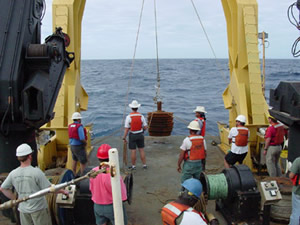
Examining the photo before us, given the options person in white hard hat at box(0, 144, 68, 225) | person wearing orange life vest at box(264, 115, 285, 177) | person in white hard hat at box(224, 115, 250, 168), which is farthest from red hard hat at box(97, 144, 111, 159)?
person wearing orange life vest at box(264, 115, 285, 177)

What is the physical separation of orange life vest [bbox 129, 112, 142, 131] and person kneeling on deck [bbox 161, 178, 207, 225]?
4.33m

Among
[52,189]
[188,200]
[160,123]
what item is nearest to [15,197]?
[52,189]

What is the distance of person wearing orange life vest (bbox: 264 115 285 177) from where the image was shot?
22.0ft

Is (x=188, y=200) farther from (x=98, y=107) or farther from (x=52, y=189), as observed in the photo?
(x=98, y=107)

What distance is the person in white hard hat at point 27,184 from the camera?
13.6ft

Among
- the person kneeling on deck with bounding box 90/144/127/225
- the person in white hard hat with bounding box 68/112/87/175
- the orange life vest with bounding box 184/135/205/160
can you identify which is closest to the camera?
the person kneeling on deck with bounding box 90/144/127/225

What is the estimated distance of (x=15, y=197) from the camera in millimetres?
4535

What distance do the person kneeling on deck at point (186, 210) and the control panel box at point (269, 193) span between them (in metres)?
2.07

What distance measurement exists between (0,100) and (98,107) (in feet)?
67.1

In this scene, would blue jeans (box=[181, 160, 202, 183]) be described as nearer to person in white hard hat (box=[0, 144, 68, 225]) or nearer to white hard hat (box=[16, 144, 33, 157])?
person in white hard hat (box=[0, 144, 68, 225])

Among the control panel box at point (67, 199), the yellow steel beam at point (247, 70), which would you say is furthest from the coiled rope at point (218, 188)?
the yellow steel beam at point (247, 70)

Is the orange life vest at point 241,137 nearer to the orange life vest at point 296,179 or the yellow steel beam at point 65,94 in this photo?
the orange life vest at point 296,179

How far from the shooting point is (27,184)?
416cm

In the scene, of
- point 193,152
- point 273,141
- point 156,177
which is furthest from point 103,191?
point 273,141
